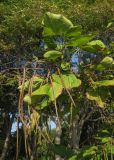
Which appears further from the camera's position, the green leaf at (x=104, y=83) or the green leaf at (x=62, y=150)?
the green leaf at (x=62, y=150)

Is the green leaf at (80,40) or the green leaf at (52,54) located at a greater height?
the green leaf at (80,40)

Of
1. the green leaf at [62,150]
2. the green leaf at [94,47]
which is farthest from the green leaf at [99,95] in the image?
the green leaf at [62,150]

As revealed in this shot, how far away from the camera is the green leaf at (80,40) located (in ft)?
5.49

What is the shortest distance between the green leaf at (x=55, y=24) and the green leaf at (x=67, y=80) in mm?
157

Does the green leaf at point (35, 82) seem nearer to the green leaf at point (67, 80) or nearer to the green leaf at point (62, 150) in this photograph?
the green leaf at point (67, 80)

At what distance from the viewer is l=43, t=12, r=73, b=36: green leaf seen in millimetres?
1594

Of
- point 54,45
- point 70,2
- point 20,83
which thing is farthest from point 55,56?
point 70,2

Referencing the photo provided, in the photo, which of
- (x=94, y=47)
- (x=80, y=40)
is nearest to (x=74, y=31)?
(x=80, y=40)

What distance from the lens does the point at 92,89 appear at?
1.79 meters

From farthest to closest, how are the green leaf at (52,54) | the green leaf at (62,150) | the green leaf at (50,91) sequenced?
the green leaf at (62,150)
the green leaf at (52,54)
the green leaf at (50,91)

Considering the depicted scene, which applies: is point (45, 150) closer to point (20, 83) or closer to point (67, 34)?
point (20, 83)

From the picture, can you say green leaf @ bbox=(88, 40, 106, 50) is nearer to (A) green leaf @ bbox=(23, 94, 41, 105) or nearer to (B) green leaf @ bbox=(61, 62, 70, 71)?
(B) green leaf @ bbox=(61, 62, 70, 71)

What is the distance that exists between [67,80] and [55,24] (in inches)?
8.1

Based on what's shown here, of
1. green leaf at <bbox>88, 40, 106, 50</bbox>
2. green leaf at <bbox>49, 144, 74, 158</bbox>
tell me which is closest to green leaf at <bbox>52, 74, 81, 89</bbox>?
green leaf at <bbox>88, 40, 106, 50</bbox>
